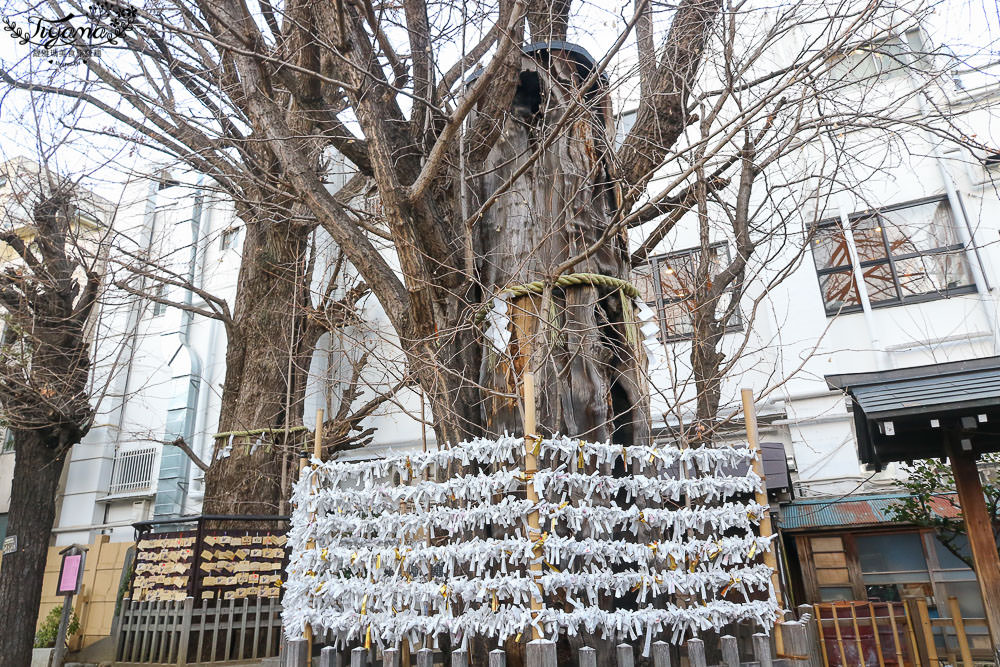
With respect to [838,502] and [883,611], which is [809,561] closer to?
[838,502]

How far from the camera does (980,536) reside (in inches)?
262

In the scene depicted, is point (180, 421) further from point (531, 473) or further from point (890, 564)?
point (890, 564)

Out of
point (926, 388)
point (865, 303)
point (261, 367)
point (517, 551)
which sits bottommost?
point (517, 551)

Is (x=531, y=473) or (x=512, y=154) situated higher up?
(x=512, y=154)

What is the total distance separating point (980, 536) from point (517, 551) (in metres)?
5.68

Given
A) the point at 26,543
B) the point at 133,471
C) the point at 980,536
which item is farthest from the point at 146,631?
the point at 133,471

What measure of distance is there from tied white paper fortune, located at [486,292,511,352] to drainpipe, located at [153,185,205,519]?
10.6 meters

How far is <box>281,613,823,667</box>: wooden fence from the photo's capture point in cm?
335

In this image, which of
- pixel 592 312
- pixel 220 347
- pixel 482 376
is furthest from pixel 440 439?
pixel 220 347

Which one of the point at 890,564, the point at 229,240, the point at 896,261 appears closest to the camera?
the point at 890,564

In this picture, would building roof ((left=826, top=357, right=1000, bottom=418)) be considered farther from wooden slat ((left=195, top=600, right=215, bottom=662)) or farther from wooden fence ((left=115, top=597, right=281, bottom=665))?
wooden slat ((left=195, top=600, right=215, bottom=662))

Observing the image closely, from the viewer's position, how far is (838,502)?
10070 millimetres

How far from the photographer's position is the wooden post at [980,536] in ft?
21.0

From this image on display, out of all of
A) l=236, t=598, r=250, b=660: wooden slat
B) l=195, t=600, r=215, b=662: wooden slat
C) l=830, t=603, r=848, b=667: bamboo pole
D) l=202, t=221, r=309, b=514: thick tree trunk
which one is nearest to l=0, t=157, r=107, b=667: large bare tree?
l=202, t=221, r=309, b=514: thick tree trunk
